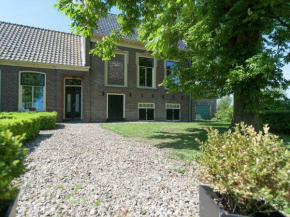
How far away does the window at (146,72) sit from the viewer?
1562 centimetres

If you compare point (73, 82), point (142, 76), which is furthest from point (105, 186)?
point (142, 76)

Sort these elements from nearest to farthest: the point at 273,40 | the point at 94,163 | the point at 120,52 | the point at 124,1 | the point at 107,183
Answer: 1. the point at 107,183
2. the point at 94,163
3. the point at 124,1
4. the point at 273,40
5. the point at 120,52

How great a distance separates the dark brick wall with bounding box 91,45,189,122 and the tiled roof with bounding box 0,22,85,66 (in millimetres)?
1501

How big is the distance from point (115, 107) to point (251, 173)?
13.5 meters

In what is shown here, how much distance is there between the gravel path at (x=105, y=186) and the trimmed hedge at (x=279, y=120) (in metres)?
8.62

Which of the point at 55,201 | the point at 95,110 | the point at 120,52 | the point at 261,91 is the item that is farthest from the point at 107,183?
the point at 120,52

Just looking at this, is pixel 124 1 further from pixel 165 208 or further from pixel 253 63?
pixel 165 208

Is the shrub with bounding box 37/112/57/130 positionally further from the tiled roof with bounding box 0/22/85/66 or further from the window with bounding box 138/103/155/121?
the window with bounding box 138/103/155/121

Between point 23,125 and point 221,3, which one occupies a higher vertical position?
point 221,3

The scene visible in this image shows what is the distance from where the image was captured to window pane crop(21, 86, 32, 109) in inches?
468

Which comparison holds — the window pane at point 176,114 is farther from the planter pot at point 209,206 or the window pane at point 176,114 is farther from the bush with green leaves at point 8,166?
the bush with green leaves at point 8,166

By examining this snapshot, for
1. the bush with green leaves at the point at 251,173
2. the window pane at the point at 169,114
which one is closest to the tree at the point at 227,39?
the bush with green leaves at the point at 251,173

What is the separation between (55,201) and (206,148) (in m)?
2.07

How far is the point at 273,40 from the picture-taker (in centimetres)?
730
